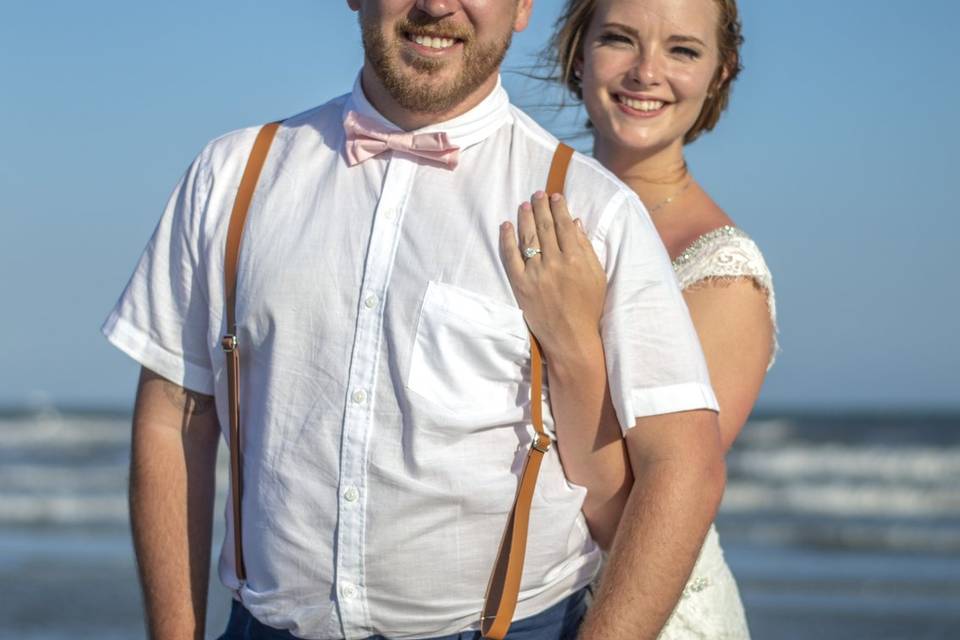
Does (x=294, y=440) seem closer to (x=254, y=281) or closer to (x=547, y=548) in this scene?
(x=254, y=281)

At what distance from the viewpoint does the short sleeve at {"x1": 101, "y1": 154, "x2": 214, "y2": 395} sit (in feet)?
8.24

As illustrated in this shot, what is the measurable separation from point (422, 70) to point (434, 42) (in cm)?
5

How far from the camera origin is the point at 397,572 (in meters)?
2.38

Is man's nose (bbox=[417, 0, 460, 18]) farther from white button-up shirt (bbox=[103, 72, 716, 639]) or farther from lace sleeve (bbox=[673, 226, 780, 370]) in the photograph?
lace sleeve (bbox=[673, 226, 780, 370])

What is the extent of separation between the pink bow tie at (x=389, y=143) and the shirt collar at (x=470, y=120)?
18mm

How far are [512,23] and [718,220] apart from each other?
0.91 metres

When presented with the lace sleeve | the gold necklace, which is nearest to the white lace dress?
the lace sleeve

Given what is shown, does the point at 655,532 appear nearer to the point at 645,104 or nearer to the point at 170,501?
the point at 170,501

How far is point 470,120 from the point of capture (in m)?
2.48

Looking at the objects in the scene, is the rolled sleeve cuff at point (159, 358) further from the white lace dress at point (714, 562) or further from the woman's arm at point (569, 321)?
the white lace dress at point (714, 562)

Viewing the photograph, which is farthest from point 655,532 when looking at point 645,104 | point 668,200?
point 645,104

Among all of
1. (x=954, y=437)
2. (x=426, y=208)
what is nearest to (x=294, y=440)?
(x=426, y=208)

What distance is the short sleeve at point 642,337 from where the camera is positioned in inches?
92.6

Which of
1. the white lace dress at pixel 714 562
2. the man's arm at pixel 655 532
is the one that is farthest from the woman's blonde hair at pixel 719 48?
the man's arm at pixel 655 532
